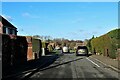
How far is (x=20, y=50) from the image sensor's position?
24344mm

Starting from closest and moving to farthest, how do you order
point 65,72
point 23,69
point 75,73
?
point 75,73 → point 65,72 → point 23,69

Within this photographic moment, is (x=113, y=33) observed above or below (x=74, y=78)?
above

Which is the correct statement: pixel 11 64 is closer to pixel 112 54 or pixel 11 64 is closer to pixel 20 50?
pixel 20 50

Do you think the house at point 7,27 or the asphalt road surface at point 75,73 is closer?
the asphalt road surface at point 75,73

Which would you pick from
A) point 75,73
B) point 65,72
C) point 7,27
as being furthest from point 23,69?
point 7,27

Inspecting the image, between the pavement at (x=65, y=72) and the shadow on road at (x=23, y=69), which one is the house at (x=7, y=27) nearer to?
the shadow on road at (x=23, y=69)

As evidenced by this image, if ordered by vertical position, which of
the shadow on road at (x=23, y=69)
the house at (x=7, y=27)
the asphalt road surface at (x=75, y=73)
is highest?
the house at (x=7, y=27)

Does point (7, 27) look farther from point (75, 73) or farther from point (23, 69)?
point (75, 73)

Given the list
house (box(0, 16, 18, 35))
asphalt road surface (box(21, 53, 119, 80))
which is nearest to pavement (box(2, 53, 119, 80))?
asphalt road surface (box(21, 53, 119, 80))

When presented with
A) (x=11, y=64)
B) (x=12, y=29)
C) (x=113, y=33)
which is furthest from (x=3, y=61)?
(x=12, y=29)

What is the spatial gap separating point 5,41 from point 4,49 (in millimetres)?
559

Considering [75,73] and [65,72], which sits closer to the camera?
[75,73]

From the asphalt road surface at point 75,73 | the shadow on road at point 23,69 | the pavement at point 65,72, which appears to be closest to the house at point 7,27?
the shadow on road at point 23,69

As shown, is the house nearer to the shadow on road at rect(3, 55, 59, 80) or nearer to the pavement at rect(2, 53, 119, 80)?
the shadow on road at rect(3, 55, 59, 80)
